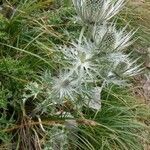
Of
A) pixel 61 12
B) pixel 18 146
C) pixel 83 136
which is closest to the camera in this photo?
pixel 18 146

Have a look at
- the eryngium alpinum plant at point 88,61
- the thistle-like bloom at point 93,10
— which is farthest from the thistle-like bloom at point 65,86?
the thistle-like bloom at point 93,10

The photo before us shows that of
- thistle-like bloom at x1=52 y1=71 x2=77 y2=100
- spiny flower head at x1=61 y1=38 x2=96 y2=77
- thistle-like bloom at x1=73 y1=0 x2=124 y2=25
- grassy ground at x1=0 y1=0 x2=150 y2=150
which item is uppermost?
thistle-like bloom at x1=73 y1=0 x2=124 y2=25

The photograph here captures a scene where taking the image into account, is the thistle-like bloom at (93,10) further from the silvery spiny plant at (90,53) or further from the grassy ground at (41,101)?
the grassy ground at (41,101)

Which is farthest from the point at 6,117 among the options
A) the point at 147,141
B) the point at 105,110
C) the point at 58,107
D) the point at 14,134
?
the point at 147,141

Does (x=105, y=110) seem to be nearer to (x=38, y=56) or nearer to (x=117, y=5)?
(x=38, y=56)

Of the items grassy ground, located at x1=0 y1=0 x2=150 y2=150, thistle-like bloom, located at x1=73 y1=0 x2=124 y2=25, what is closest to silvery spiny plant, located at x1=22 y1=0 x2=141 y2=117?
thistle-like bloom, located at x1=73 y1=0 x2=124 y2=25

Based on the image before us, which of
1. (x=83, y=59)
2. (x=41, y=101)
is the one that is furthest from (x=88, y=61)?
(x=41, y=101)

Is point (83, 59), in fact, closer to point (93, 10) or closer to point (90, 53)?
point (90, 53)

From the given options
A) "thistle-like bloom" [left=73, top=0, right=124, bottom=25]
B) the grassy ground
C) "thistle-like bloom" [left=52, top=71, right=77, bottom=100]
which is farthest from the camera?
the grassy ground

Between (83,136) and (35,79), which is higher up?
(35,79)

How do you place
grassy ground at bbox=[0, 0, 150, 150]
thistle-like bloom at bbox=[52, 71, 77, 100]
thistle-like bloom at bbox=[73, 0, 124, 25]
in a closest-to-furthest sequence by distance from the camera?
thistle-like bloom at bbox=[73, 0, 124, 25], thistle-like bloom at bbox=[52, 71, 77, 100], grassy ground at bbox=[0, 0, 150, 150]

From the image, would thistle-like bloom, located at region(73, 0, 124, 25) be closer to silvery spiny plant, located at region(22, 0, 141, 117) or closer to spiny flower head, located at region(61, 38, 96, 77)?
silvery spiny plant, located at region(22, 0, 141, 117)
